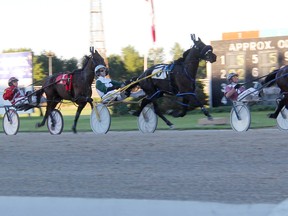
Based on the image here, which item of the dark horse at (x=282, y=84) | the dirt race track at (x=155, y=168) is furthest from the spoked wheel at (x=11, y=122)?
the dark horse at (x=282, y=84)

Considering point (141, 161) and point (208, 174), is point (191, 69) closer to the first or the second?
point (141, 161)

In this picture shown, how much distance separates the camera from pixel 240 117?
16.4 meters

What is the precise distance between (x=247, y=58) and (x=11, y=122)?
15.0 metres

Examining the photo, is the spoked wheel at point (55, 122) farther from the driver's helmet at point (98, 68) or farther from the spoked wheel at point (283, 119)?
the spoked wheel at point (283, 119)

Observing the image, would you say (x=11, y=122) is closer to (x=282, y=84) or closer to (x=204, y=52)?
(x=204, y=52)

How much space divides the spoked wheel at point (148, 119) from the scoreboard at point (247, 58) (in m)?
12.6

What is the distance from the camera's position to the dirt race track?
27.2ft

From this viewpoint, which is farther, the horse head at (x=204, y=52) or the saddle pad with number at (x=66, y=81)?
the saddle pad with number at (x=66, y=81)

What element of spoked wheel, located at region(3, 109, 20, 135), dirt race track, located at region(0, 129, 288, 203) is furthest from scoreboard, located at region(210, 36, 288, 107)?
dirt race track, located at region(0, 129, 288, 203)

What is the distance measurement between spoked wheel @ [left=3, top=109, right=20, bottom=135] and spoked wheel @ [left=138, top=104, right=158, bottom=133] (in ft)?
15.9

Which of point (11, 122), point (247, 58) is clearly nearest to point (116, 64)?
point (247, 58)

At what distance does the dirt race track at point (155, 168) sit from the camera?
27.2 feet

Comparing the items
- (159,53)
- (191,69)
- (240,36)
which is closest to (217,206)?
(191,69)

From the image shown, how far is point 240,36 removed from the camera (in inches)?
1288
